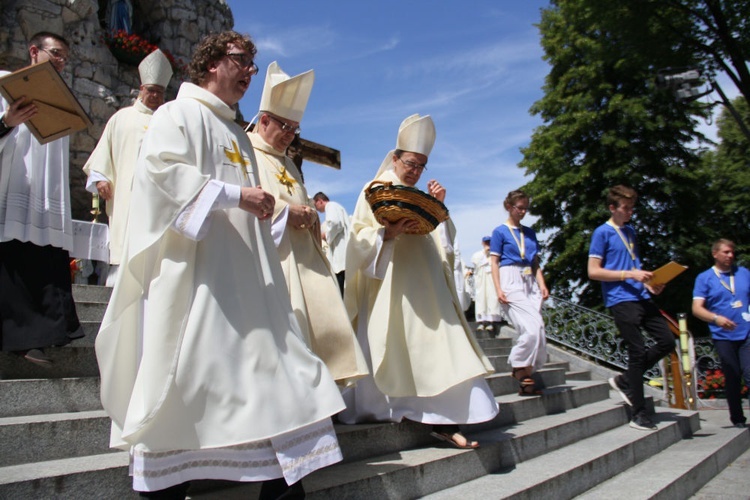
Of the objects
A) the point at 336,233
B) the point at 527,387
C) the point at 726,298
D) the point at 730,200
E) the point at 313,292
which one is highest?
the point at 730,200

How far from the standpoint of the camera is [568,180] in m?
22.5

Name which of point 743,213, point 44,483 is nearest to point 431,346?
point 44,483

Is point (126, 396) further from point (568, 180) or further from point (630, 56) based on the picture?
point (568, 180)

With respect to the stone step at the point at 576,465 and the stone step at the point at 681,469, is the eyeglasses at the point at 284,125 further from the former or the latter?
the stone step at the point at 681,469

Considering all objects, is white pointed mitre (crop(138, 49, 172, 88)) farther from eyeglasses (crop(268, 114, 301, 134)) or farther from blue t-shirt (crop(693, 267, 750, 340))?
blue t-shirt (crop(693, 267, 750, 340))

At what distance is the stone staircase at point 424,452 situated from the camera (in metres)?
3.22

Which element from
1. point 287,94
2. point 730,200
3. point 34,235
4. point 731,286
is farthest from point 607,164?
point 34,235

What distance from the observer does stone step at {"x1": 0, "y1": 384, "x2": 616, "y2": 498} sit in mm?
2910

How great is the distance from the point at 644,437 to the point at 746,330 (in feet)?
6.87

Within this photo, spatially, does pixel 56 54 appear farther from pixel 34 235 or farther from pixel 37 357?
pixel 37 357

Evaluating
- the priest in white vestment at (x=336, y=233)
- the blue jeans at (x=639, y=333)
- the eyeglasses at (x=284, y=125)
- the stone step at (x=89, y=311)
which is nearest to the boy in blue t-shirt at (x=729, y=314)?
the blue jeans at (x=639, y=333)

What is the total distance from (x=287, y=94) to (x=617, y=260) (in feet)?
12.0

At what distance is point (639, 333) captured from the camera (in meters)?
6.12

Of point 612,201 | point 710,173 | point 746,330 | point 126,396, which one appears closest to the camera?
point 126,396
